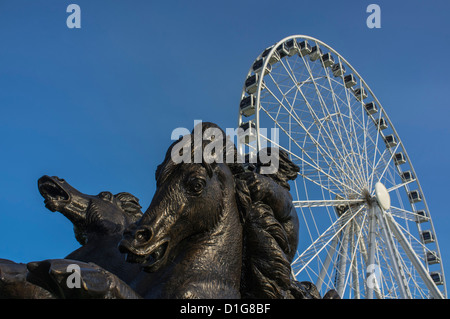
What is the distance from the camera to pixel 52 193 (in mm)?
2982

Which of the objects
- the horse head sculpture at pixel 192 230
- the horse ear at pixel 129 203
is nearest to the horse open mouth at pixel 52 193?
the horse ear at pixel 129 203

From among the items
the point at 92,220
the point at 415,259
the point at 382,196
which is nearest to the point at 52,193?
the point at 92,220

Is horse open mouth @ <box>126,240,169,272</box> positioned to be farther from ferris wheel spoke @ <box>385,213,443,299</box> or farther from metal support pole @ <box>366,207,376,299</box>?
ferris wheel spoke @ <box>385,213,443,299</box>

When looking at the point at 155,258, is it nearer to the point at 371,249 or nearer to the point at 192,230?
the point at 192,230

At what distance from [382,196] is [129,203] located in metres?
18.1

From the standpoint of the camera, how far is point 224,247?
7.63 ft

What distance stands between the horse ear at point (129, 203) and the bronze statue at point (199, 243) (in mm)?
569

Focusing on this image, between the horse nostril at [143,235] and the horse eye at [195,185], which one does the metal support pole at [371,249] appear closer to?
the horse eye at [195,185]

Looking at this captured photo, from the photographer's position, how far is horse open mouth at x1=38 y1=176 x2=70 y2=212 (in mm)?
2934

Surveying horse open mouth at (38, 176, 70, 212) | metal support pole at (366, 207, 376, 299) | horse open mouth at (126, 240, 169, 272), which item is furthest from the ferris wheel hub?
horse open mouth at (126, 240, 169, 272)

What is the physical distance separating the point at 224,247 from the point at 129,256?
454mm

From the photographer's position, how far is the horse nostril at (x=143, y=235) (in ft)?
Result: 6.80

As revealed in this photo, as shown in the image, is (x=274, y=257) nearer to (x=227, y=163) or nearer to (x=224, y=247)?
(x=224, y=247)

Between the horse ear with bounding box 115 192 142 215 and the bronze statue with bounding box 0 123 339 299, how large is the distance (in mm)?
569
